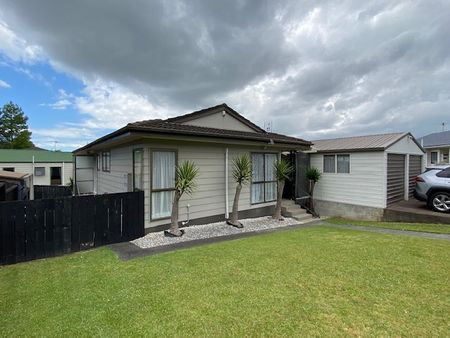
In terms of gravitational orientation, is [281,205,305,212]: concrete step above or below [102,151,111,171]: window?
below

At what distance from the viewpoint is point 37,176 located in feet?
81.6

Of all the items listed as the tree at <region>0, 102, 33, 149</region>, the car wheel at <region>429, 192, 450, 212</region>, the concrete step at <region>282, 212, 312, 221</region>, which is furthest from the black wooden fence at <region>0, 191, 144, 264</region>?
the tree at <region>0, 102, 33, 149</region>

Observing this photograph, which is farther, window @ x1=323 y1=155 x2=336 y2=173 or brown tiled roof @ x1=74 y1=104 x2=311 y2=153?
window @ x1=323 y1=155 x2=336 y2=173

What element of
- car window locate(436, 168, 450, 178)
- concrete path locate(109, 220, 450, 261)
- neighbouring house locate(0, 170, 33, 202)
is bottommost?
concrete path locate(109, 220, 450, 261)

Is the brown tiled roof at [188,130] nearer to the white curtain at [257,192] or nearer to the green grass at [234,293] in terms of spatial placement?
the white curtain at [257,192]

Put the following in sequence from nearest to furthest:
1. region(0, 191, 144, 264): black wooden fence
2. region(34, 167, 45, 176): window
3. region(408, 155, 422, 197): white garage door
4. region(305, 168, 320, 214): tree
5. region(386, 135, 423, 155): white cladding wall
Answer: region(0, 191, 144, 264): black wooden fence, region(386, 135, 423, 155): white cladding wall, region(305, 168, 320, 214): tree, region(408, 155, 422, 197): white garage door, region(34, 167, 45, 176): window

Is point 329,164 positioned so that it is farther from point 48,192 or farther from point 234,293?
point 48,192

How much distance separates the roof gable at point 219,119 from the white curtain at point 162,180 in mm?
2250

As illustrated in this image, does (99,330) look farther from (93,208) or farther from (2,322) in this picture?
(93,208)

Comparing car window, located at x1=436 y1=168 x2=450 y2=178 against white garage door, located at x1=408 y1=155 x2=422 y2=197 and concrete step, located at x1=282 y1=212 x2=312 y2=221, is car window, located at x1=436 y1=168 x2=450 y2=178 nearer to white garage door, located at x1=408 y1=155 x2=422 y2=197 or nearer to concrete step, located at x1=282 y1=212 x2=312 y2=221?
white garage door, located at x1=408 y1=155 x2=422 y2=197

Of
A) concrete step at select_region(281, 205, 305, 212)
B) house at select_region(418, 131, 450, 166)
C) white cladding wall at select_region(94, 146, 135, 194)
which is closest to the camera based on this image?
white cladding wall at select_region(94, 146, 135, 194)

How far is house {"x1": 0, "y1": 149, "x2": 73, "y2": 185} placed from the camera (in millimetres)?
23587

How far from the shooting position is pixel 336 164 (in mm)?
12617

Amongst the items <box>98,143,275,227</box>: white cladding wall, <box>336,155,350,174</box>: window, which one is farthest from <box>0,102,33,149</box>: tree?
<box>336,155,350,174</box>: window
